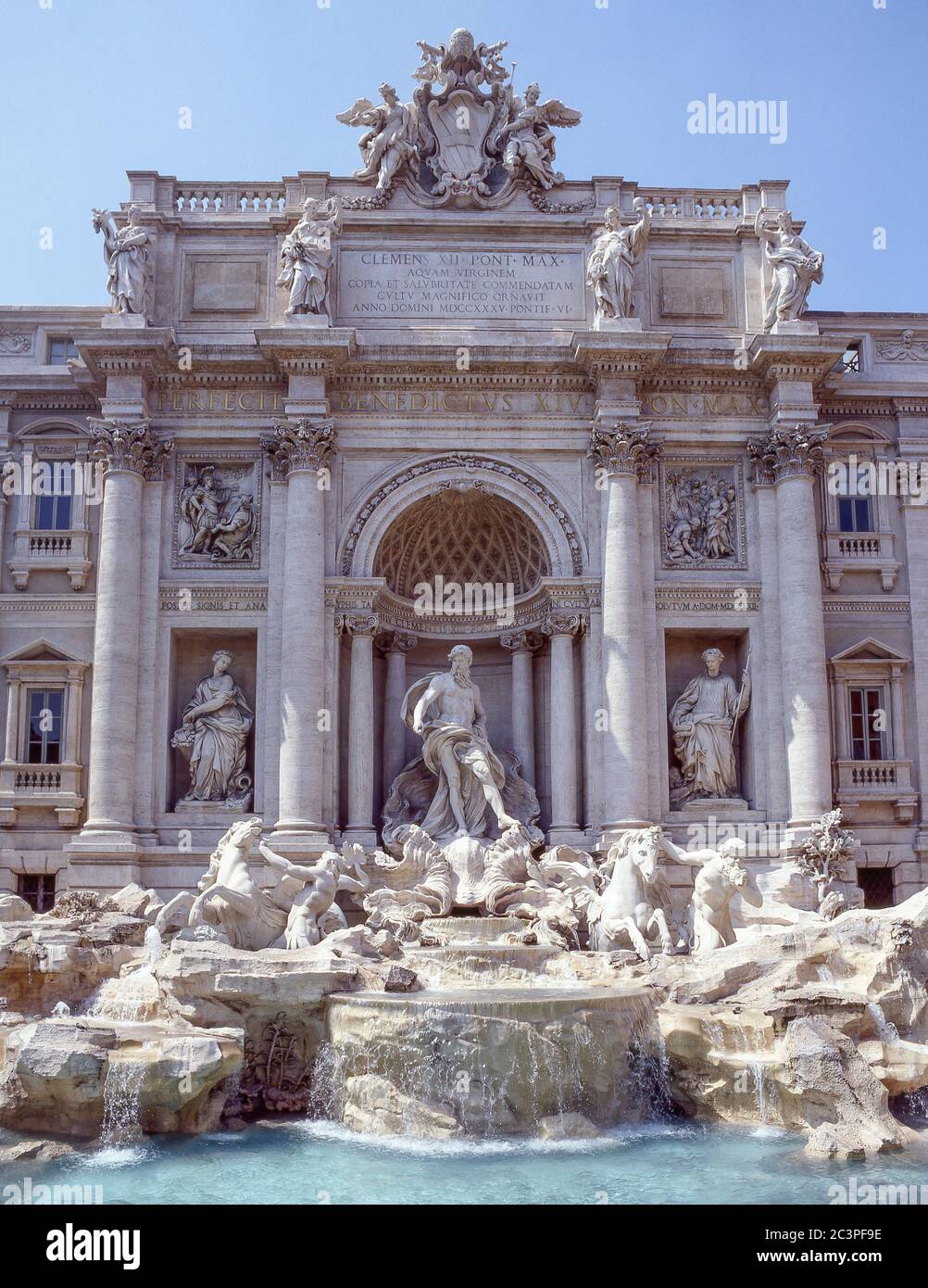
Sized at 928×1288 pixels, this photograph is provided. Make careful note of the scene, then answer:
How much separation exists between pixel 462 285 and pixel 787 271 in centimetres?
618

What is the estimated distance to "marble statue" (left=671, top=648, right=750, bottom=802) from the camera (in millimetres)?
23156

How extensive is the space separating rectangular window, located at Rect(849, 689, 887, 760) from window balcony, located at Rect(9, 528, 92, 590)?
1459cm

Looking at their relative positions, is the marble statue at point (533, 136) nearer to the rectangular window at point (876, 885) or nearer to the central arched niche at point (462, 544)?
the central arched niche at point (462, 544)

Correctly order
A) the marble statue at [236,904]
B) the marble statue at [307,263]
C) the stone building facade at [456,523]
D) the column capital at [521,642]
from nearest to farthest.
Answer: the marble statue at [236,904] < the stone building facade at [456,523] < the marble statue at [307,263] < the column capital at [521,642]

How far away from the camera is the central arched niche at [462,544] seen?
24.1 m

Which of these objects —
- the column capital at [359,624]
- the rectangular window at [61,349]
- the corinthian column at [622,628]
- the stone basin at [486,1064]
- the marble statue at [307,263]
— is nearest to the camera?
the stone basin at [486,1064]

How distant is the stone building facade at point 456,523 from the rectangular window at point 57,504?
8 centimetres

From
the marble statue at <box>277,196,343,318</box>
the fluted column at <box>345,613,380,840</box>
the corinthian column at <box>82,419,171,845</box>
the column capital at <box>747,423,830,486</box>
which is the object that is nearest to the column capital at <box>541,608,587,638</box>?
the fluted column at <box>345,613,380,840</box>

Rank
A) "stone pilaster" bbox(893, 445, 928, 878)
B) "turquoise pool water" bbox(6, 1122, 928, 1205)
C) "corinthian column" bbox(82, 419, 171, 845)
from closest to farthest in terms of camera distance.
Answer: "turquoise pool water" bbox(6, 1122, 928, 1205) → "corinthian column" bbox(82, 419, 171, 845) → "stone pilaster" bbox(893, 445, 928, 878)

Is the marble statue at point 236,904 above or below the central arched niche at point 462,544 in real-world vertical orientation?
below

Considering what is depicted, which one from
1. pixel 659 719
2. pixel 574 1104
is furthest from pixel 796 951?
pixel 659 719

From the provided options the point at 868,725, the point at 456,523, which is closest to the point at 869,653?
the point at 868,725

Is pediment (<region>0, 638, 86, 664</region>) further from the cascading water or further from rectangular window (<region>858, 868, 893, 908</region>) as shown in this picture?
rectangular window (<region>858, 868, 893, 908</region>)

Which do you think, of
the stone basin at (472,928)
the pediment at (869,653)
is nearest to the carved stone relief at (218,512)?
the stone basin at (472,928)
